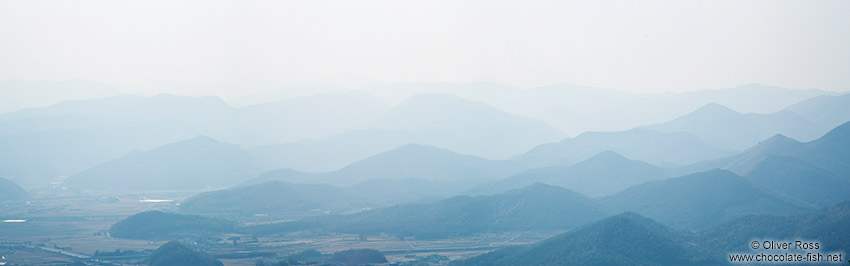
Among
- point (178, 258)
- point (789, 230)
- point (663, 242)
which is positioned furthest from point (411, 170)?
point (789, 230)

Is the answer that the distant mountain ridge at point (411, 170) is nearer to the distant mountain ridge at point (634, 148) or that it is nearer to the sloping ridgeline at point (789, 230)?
the distant mountain ridge at point (634, 148)

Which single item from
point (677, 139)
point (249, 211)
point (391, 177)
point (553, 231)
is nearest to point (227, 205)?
point (249, 211)

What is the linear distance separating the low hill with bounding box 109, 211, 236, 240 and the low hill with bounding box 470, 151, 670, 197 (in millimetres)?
40247

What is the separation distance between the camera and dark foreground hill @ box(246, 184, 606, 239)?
97938 millimetres

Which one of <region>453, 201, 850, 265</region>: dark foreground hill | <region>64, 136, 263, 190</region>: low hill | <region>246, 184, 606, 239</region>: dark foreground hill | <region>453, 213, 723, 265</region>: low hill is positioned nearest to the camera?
<region>453, 201, 850, 265</region>: dark foreground hill

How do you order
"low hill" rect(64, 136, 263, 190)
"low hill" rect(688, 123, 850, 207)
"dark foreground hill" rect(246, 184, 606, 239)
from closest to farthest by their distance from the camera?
"dark foreground hill" rect(246, 184, 606, 239) < "low hill" rect(688, 123, 850, 207) < "low hill" rect(64, 136, 263, 190)

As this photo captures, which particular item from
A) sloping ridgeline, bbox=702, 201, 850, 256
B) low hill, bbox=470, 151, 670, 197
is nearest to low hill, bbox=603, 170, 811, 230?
sloping ridgeline, bbox=702, 201, 850, 256

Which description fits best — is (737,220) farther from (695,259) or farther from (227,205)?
(227,205)

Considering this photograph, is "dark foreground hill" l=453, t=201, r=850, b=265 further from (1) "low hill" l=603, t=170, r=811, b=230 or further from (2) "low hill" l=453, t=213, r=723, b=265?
(1) "low hill" l=603, t=170, r=811, b=230

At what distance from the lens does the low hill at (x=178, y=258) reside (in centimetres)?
7244

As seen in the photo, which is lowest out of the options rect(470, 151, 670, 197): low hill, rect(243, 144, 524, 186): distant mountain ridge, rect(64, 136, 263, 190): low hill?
rect(470, 151, 670, 197): low hill

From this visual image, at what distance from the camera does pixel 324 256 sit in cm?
7900

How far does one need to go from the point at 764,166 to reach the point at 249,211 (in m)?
65.2

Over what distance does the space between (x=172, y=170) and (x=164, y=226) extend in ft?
268
